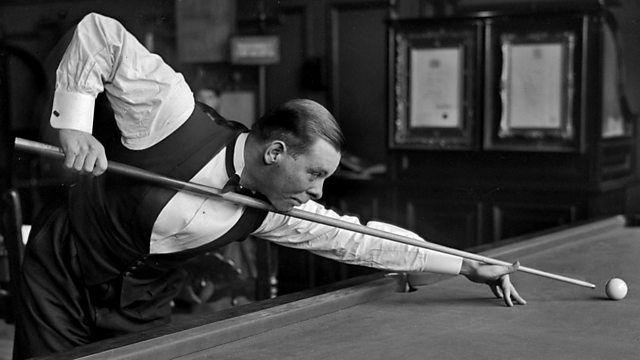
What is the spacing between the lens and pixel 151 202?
199 cm

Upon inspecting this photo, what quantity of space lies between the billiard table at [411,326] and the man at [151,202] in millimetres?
109

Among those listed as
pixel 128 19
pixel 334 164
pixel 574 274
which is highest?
pixel 128 19

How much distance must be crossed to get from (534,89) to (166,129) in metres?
2.73

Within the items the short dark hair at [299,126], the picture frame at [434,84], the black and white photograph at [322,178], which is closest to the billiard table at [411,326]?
the black and white photograph at [322,178]

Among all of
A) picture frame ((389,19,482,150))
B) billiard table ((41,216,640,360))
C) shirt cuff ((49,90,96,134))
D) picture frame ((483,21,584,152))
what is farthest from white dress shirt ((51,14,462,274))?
picture frame ((389,19,482,150))

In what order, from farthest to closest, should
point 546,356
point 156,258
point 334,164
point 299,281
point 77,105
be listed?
point 299,281, point 156,258, point 334,164, point 77,105, point 546,356

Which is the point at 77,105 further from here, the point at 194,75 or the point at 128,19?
the point at 194,75

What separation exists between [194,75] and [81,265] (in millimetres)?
3095

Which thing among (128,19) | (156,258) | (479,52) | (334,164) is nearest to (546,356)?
(334,164)

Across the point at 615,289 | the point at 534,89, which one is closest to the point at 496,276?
the point at 615,289

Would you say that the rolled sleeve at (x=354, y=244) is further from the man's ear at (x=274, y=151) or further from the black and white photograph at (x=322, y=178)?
the man's ear at (x=274, y=151)

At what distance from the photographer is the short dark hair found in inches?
75.1

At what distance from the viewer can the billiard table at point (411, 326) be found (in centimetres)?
151

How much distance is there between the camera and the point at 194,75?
5.02 meters
